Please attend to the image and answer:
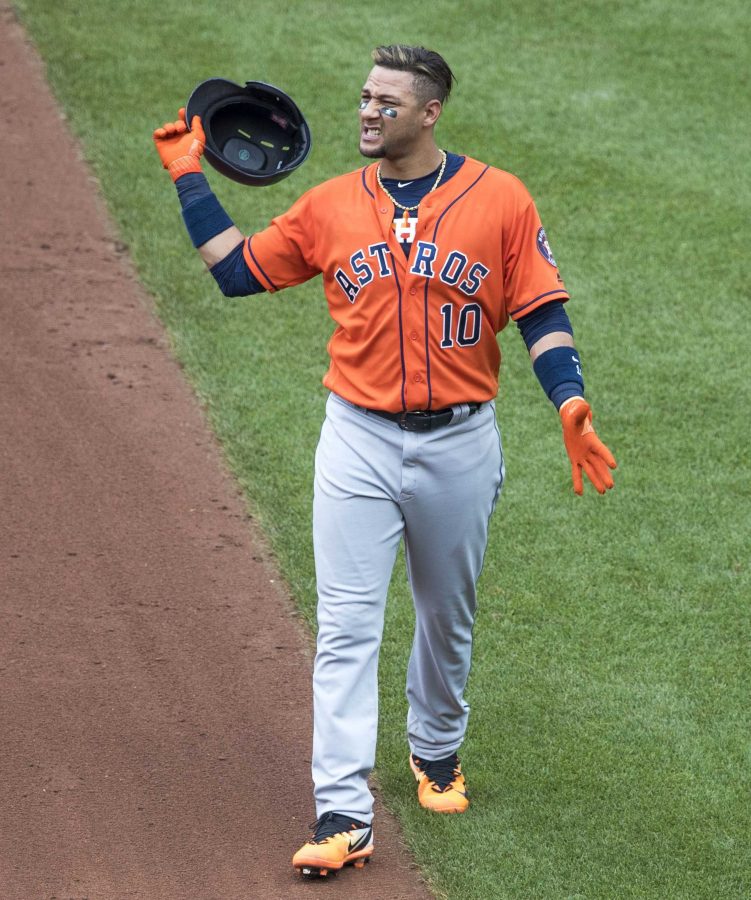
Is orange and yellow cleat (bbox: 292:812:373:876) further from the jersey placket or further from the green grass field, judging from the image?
the jersey placket

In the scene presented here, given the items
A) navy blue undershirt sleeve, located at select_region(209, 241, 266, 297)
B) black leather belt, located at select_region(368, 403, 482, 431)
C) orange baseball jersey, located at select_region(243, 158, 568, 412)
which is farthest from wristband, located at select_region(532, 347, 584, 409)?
navy blue undershirt sleeve, located at select_region(209, 241, 266, 297)

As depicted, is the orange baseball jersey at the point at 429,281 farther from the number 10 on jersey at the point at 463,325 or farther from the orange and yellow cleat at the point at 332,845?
the orange and yellow cleat at the point at 332,845

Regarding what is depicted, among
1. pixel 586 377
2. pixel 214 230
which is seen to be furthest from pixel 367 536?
pixel 586 377

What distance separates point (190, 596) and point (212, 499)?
0.70 meters

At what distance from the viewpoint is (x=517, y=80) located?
9.66 m

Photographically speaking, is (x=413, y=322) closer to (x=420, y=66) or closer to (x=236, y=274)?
(x=236, y=274)

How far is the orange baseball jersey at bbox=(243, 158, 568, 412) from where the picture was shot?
3740 millimetres

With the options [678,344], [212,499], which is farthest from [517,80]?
[212,499]

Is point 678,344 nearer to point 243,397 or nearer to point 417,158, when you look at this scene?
point 243,397

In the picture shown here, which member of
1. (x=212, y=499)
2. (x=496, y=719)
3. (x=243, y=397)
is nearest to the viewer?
(x=496, y=719)

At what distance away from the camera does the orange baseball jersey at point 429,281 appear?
3.74 metres

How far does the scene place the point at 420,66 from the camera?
3.81 metres

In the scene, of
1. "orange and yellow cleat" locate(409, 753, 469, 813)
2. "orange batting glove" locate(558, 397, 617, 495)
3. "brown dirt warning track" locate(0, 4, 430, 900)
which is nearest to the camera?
"orange batting glove" locate(558, 397, 617, 495)

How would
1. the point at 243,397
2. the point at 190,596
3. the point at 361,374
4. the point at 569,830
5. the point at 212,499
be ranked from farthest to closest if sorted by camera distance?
1. the point at 243,397
2. the point at 212,499
3. the point at 190,596
4. the point at 569,830
5. the point at 361,374
